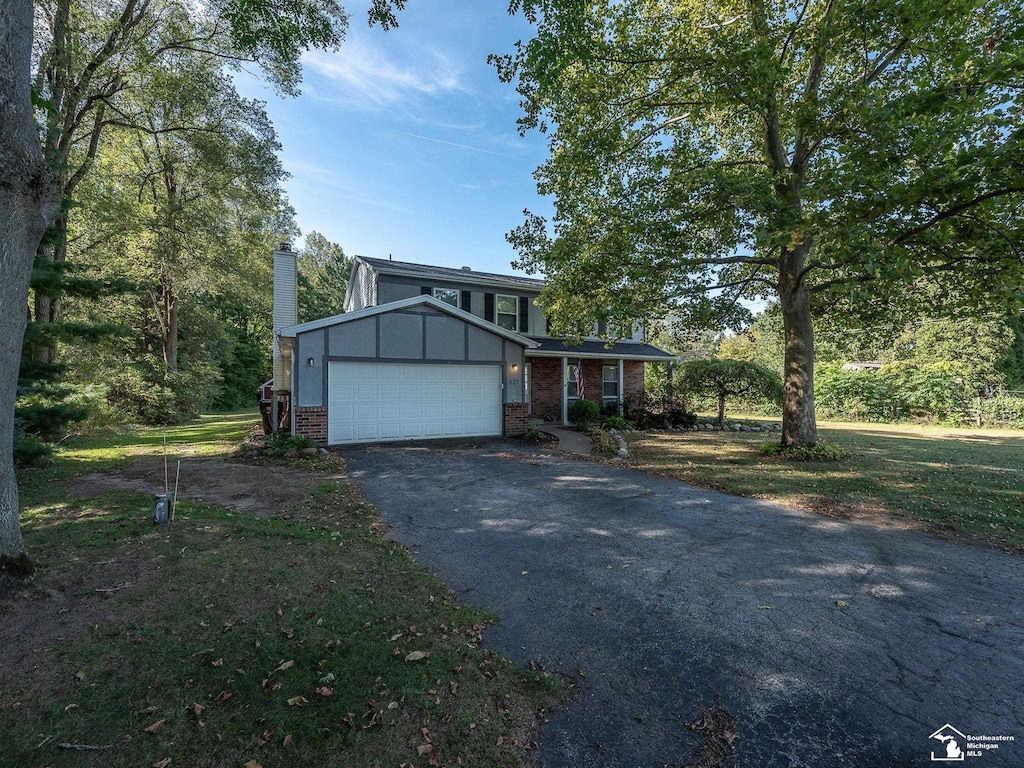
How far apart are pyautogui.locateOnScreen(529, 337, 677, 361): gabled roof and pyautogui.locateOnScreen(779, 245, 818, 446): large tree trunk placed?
5580mm

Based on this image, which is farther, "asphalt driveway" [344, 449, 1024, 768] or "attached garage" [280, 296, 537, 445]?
"attached garage" [280, 296, 537, 445]

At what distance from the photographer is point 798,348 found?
32.9 feet

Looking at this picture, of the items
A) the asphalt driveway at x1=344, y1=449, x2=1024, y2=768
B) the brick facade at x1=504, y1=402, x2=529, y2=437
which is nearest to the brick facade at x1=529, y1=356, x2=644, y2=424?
the brick facade at x1=504, y1=402, x2=529, y2=437

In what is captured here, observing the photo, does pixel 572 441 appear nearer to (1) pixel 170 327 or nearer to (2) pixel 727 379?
(2) pixel 727 379

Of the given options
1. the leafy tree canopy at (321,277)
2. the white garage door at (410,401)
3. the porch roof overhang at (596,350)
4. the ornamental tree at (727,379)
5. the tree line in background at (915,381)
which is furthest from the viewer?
the leafy tree canopy at (321,277)

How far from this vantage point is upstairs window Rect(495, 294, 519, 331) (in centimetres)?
1609

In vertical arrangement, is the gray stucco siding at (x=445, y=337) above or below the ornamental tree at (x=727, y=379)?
above

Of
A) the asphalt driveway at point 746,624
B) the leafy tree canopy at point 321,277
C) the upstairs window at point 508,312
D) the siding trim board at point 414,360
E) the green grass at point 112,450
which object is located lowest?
the asphalt driveway at point 746,624

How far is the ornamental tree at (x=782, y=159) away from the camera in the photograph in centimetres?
643

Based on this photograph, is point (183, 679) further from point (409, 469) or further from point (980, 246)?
point (980, 246)

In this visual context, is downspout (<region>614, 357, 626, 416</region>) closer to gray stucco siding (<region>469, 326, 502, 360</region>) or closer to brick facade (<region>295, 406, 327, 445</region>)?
gray stucco siding (<region>469, 326, 502, 360</region>)

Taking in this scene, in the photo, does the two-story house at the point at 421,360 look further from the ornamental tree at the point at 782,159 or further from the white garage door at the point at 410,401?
the ornamental tree at the point at 782,159
